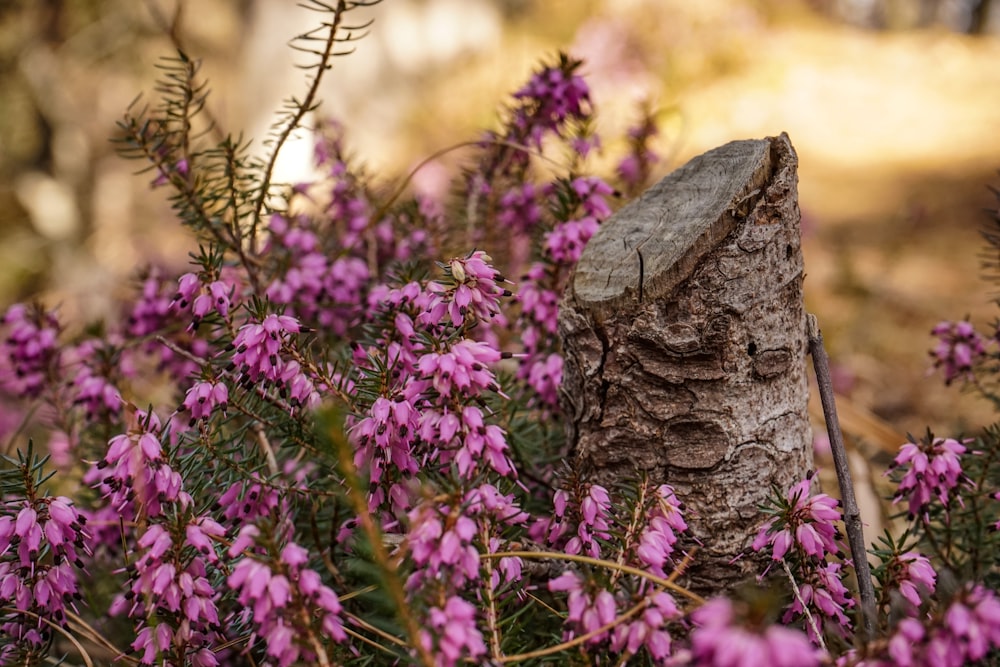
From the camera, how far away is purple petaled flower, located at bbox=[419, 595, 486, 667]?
42.3 inches

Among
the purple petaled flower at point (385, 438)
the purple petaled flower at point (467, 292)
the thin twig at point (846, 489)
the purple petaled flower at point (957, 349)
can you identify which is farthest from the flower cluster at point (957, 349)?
the purple petaled flower at point (385, 438)

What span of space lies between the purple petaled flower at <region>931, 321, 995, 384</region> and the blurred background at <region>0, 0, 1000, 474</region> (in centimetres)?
71

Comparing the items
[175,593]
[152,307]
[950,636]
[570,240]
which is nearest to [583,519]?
[950,636]

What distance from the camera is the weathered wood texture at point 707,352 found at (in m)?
1.63

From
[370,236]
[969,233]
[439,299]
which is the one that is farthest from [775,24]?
[439,299]

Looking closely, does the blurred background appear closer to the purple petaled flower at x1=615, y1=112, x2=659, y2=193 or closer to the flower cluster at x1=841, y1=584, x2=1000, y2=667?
the purple petaled flower at x1=615, y1=112, x2=659, y2=193

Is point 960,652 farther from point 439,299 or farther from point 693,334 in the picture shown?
point 439,299

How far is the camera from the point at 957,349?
7.53ft

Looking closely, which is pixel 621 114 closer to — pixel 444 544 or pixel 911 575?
pixel 911 575

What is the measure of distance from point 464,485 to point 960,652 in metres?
0.74

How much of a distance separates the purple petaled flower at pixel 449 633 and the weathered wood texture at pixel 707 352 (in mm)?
554

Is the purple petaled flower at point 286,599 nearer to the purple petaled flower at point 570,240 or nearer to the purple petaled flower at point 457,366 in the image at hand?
the purple petaled flower at point 457,366


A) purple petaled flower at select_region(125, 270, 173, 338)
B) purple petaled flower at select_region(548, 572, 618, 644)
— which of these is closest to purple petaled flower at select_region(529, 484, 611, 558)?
purple petaled flower at select_region(548, 572, 618, 644)

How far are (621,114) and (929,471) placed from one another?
8.76 m
